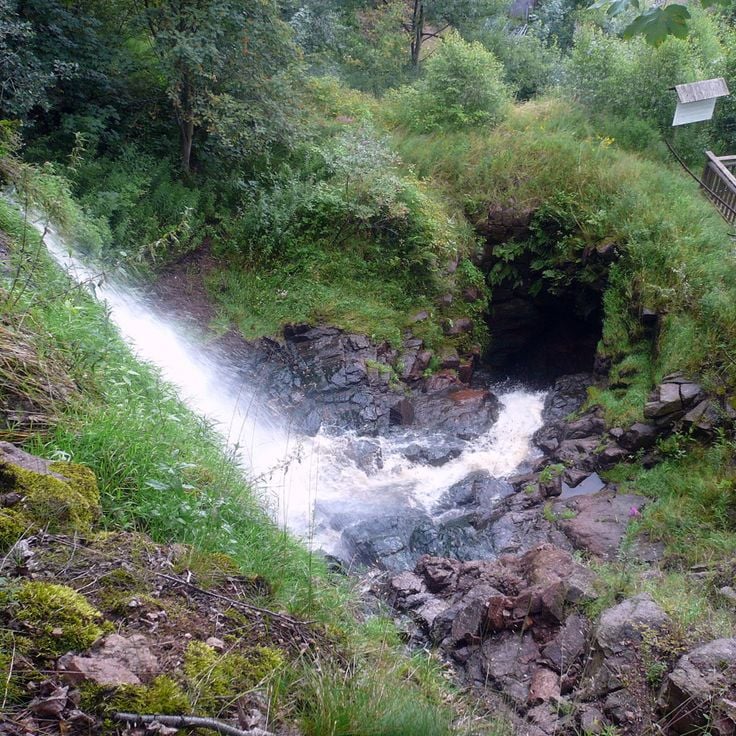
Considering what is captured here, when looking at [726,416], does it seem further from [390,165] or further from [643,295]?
[390,165]

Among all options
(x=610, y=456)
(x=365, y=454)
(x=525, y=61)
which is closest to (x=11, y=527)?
(x=365, y=454)

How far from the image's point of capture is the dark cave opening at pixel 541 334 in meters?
10.4

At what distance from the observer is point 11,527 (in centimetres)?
225

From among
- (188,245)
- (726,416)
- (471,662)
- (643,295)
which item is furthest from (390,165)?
(471,662)

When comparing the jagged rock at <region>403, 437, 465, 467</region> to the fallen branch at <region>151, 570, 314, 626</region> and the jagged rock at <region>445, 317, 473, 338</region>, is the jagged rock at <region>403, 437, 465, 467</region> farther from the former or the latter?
the fallen branch at <region>151, 570, 314, 626</region>

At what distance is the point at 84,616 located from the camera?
1.99 metres

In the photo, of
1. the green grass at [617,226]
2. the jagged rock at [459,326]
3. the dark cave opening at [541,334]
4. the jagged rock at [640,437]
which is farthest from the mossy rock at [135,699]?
the dark cave opening at [541,334]

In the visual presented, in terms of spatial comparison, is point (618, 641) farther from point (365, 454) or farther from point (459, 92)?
point (459, 92)

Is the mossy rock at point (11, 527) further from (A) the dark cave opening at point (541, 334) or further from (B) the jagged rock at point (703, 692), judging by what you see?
(A) the dark cave opening at point (541, 334)

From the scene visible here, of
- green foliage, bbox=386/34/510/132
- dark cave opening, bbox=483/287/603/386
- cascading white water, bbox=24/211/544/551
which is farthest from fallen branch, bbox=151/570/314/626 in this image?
green foliage, bbox=386/34/510/132

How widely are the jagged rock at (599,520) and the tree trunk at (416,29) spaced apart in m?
12.5

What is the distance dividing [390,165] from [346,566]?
6.93 metres

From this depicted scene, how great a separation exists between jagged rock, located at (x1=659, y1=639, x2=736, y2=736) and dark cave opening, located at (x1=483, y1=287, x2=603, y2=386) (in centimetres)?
701

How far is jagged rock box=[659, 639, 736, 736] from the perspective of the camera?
3045mm
